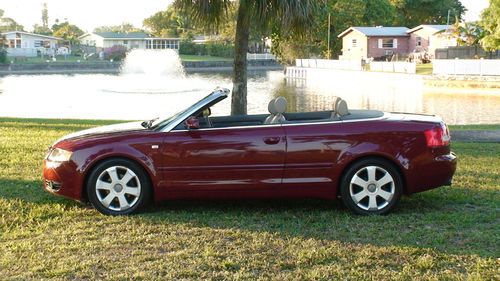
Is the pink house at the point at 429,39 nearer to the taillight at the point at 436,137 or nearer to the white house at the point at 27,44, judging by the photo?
the white house at the point at 27,44

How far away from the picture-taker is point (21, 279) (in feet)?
14.6

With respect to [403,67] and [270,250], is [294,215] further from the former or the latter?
[403,67]

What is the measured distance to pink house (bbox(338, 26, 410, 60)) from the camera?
228 ft

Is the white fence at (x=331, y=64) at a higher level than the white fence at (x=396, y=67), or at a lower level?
higher

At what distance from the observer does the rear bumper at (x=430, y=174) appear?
6355mm

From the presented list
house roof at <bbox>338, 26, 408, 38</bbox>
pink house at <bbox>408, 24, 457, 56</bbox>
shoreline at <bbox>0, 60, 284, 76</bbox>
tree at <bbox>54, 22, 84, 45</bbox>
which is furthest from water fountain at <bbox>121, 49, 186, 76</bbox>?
tree at <bbox>54, 22, 84, 45</bbox>

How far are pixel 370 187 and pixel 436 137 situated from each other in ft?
2.85

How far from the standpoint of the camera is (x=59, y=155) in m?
6.46

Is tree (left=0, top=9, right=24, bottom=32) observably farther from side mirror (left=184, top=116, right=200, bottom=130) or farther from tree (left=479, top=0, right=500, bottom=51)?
side mirror (left=184, top=116, right=200, bottom=130)

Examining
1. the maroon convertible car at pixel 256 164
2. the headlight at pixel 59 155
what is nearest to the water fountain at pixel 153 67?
the headlight at pixel 59 155

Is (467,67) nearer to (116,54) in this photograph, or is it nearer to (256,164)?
(256,164)

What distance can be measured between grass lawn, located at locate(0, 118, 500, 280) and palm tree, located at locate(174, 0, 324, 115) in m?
4.68

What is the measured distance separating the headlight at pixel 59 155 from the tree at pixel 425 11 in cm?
8552

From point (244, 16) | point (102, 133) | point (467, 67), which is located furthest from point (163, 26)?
point (102, 133)
